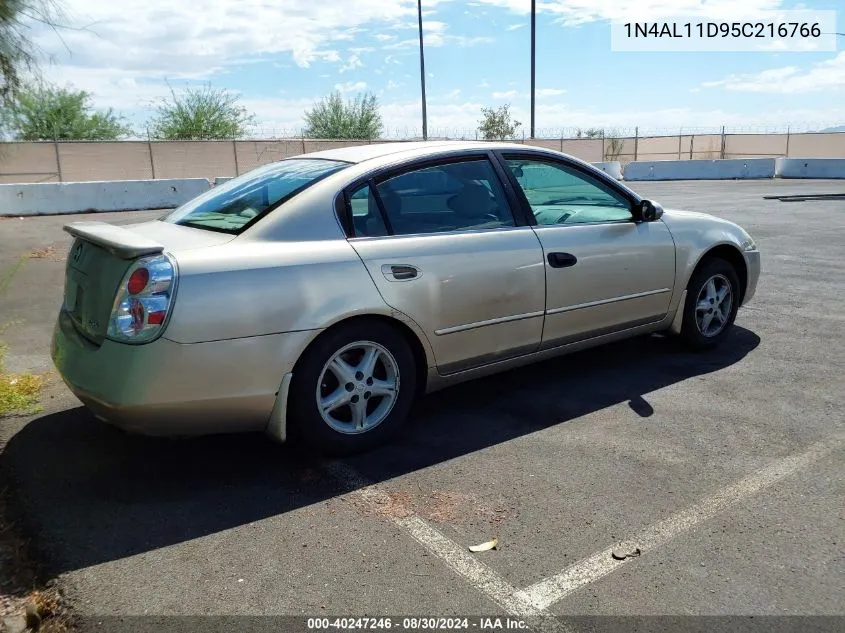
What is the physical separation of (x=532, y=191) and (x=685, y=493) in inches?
81.7

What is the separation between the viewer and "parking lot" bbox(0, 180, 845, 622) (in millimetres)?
2629

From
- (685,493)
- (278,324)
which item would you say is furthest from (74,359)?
(685,493)

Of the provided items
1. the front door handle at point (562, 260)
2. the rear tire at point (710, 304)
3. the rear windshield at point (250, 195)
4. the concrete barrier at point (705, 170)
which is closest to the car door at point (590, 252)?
the front door handle at point (562, 260)

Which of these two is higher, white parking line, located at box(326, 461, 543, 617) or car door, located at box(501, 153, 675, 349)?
car door, located at box(501, 153, 675, 349)

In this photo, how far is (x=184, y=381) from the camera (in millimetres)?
3209

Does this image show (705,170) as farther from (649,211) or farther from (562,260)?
(562,260)

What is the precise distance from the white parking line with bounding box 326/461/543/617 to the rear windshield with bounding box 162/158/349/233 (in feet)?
4.59

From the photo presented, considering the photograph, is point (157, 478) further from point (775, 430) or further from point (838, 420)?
point (838, 420)

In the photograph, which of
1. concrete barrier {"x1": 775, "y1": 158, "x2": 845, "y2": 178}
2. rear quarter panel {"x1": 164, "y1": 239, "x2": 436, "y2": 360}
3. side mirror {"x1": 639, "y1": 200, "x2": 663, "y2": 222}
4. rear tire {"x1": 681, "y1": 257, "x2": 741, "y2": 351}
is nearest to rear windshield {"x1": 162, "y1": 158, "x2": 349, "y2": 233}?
rear quarter panel {"x1": 164, "y1": 239, "x2": 436, "y2": 360}

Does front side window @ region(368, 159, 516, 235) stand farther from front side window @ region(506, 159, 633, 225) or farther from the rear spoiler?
the rear spoiler

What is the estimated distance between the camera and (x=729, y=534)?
2975 millimetres

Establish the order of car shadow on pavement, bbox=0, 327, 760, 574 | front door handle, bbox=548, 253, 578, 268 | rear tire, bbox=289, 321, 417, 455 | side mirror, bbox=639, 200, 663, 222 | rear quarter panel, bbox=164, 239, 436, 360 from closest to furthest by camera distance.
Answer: car shadow on pavement, bbox=0, 327, 760, 574, rear quarter panel, bbox=164, 239, 436, 360, rear tire, bbox=289, 321, 417, 455, front door handle, bbox=548, 253, 578, 268, side mirror, bbox=639, 200, 663, 222

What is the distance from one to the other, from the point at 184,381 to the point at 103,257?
0.79m

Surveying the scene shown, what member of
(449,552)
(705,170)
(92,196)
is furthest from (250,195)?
(705,170)
